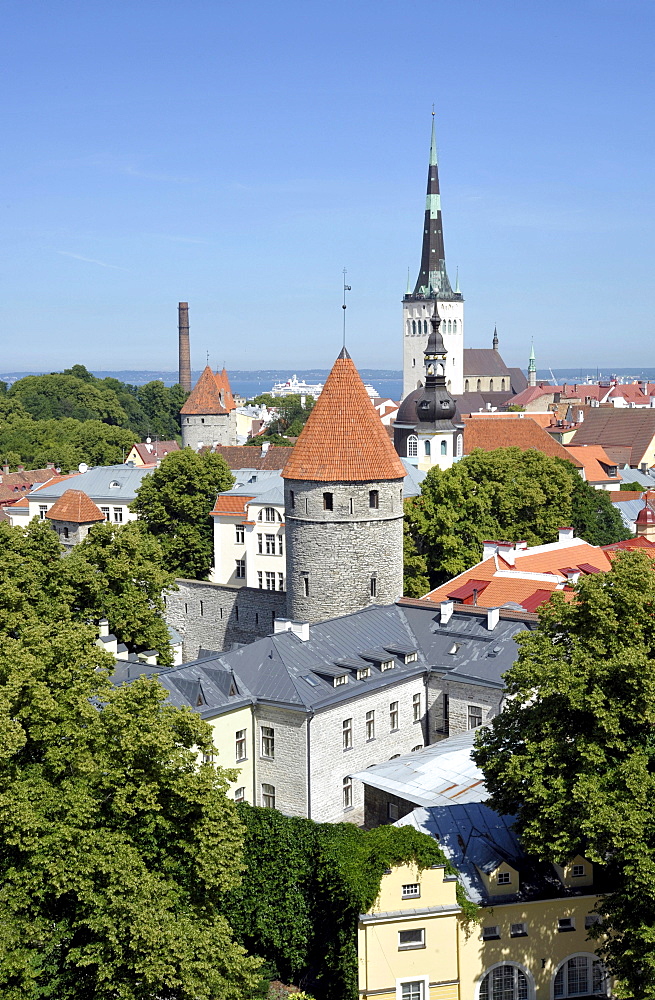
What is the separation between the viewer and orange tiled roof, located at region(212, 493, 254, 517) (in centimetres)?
5238

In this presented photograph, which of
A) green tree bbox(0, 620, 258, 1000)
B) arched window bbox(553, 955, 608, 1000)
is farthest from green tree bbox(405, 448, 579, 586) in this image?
green tree bbox(0, 620, 258, 1000)

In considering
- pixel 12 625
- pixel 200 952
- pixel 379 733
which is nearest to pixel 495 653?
Answer: pixel 379 733

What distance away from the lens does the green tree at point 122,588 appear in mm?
36531

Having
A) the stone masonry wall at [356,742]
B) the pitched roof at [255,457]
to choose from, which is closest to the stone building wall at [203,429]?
the pitched roof at [255,457]

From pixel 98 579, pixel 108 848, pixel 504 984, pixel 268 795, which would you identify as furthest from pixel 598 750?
pixel 98 579

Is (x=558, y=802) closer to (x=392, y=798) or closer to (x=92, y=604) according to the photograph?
(x=392, y=798)

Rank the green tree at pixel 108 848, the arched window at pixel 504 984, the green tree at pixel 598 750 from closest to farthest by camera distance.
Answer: the green tree at pixel 108 848 < the green tree at pixel 598 750 < the arched window at pixel 504 984

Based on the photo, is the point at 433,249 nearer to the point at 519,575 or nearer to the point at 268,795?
the point at 519,575

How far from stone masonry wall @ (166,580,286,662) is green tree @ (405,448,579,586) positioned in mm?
7724

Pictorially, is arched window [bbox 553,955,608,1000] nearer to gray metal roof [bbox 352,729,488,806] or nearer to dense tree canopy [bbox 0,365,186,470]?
gray metal roof [bbox 352,729,488,806]

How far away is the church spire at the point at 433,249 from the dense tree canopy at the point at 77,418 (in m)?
34.6

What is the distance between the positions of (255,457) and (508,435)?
61.1ft

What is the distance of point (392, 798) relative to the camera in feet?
89.1

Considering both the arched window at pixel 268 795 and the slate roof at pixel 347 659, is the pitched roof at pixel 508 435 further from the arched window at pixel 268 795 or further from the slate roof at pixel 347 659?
the arched window at pixel 268 795
